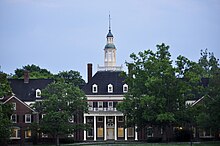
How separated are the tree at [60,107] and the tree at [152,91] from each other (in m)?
5.91

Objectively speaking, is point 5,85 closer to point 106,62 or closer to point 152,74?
point 152,74

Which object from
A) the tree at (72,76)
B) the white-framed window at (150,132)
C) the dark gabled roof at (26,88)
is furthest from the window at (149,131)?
the tree at (72,76)

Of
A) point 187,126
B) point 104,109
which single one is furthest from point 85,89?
point 187,126

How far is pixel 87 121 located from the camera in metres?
91.2

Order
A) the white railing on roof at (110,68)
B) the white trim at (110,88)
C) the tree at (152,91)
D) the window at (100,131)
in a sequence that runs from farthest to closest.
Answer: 1. the white railing on roof at (110,68)
2. the window at (100,131)
3. the white trim at (110,88)
4. the tree at (152,91)

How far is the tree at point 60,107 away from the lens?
73312 mm

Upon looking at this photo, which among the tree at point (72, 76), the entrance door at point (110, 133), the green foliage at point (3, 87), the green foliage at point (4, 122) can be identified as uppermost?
the tree at point (72, 76)

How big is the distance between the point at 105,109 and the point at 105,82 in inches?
185

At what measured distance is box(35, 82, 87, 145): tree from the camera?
73.3 m

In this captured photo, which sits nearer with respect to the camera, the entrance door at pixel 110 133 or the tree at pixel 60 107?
the tree at pixel 60 107

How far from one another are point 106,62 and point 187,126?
68.4 feet

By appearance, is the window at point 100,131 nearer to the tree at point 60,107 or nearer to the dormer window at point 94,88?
the dormer window at point 94,88

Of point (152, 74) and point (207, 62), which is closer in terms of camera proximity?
point (152, 74)

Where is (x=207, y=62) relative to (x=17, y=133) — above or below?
above
